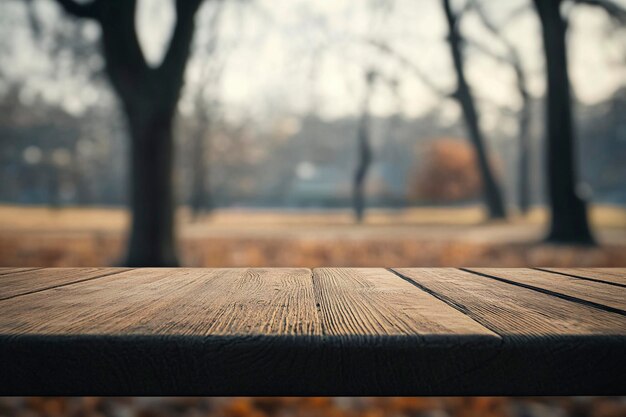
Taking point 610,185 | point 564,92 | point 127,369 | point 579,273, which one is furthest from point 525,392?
point 610,185

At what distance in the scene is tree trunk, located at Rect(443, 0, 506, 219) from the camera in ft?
43.7

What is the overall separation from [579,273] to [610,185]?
173ft

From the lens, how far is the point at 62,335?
2.94 feet

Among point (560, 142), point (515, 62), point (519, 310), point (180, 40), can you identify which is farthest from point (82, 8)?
point (515, 62)

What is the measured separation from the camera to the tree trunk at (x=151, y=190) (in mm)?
6680

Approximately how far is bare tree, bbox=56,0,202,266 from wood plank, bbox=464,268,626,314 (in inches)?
217

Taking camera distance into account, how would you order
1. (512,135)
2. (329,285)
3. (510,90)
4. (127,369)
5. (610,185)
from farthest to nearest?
(512,135)
(610,185)
(510,90)
(329,285)
(127,369)

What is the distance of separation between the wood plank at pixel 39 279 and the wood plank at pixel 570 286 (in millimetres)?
1272

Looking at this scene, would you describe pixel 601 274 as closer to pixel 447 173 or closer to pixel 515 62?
pixel 515 62

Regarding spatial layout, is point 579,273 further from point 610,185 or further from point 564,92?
point 610,185

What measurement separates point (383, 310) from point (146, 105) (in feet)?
19.8

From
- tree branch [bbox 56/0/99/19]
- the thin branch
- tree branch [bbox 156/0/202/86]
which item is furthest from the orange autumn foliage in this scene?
tree branch [bbox 56/0/99/19]

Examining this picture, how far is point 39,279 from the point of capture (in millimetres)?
1606

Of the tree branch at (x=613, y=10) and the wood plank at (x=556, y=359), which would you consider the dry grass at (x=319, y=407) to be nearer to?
the wood plank at (x=556, y=359)
